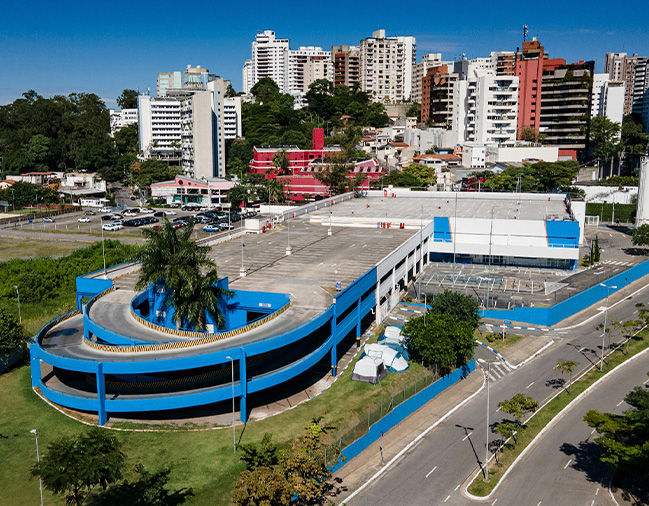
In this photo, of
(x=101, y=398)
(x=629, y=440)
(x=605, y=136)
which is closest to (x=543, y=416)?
(x=629, y=440)

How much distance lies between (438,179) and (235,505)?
124m

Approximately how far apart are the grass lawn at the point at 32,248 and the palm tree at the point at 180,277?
47823 mm

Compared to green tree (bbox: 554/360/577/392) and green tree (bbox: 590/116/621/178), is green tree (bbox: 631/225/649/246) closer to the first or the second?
green tree (bbox: 554/360/577/392)

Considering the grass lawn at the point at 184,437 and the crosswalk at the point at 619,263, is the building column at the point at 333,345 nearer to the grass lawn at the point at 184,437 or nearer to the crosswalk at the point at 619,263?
the grass lawn at the point at 184,437

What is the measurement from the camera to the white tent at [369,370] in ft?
150

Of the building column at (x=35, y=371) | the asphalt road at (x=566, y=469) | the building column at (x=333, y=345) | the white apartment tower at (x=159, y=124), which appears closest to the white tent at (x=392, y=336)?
the building column at (x=333, y=345)

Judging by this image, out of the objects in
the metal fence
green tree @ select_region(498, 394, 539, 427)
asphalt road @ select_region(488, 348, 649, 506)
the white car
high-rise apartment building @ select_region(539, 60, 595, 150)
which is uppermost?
high-rise apartment building @ select_region(539, 60, 595, 150)

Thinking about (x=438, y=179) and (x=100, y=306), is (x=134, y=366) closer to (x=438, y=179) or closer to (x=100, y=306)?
(x=100, y=306)

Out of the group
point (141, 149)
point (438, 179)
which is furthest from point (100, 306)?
point (141, 149)

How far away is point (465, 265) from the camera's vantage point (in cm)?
8056

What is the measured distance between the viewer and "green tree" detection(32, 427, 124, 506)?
28016 millimetres

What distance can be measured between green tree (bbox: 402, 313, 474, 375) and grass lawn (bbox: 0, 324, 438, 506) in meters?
2.87

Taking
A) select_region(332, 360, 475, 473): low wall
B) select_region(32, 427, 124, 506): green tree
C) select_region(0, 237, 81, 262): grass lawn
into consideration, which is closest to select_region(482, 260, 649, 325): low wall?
select_region(332, 360, 475, 473): low wall

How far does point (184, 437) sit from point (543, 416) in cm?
2430
